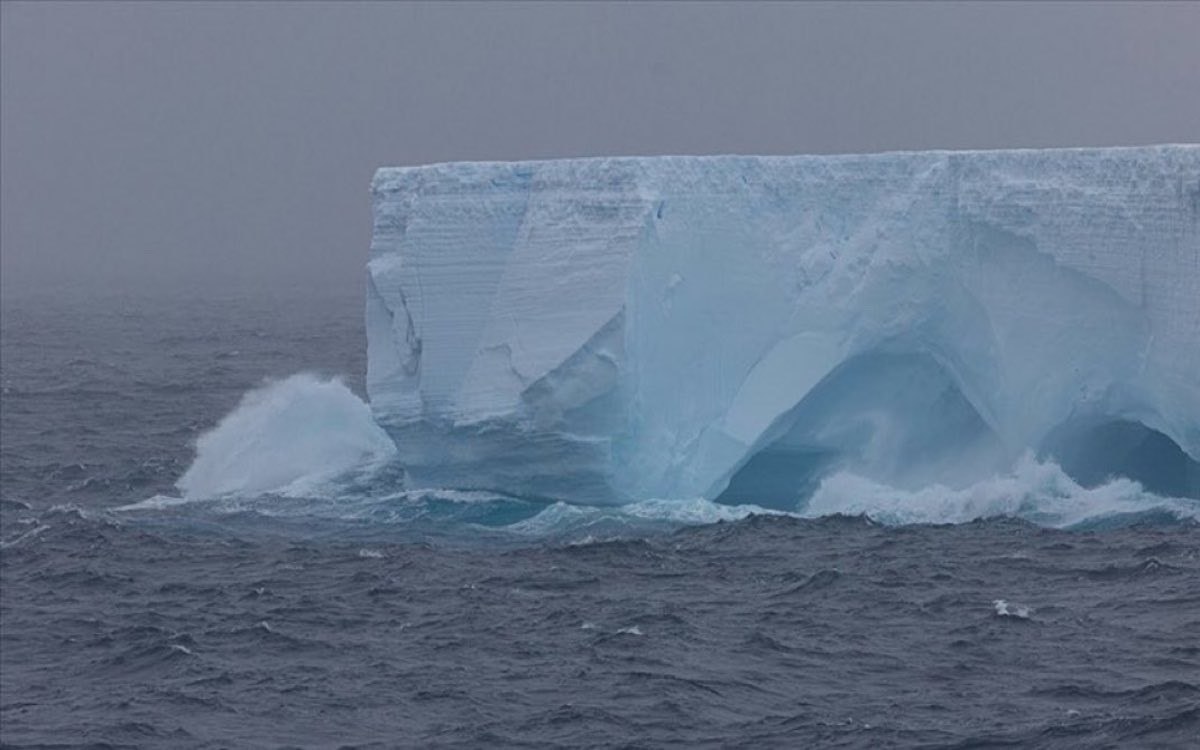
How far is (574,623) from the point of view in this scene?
1351 centimetres

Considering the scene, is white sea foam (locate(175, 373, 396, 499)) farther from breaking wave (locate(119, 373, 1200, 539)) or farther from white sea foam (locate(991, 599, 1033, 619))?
white sea foam (locate(991, 599, 1033, 619))

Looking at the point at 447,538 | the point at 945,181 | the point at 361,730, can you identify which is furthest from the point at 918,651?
the point at 945,181

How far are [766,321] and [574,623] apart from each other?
5.66 meters

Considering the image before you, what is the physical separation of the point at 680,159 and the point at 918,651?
708 cm

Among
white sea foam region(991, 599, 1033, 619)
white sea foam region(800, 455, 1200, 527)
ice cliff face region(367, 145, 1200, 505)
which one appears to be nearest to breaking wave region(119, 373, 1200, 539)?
white sea foam region(800, 455, 1200, 527)

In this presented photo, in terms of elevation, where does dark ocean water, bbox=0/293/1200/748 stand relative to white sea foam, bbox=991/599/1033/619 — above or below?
below

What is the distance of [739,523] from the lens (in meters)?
16.7

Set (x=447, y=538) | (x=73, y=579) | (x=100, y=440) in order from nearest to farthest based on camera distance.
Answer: (x=73, y=579) → (x=447, y=538) → (x=100, y=440)

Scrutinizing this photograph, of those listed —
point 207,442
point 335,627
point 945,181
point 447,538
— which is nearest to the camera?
point 335,627

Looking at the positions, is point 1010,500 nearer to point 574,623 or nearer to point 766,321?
point 766,321

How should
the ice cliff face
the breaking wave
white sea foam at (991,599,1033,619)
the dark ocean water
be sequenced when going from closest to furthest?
the dark ocean water
white sea foam at (991,599,1033,619)
the breaking wave
the ice cliff face

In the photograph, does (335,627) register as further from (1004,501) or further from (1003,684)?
(1004,501)

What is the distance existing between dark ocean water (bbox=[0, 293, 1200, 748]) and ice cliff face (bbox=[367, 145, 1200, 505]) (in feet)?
2.61

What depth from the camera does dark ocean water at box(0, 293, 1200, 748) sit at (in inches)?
434
